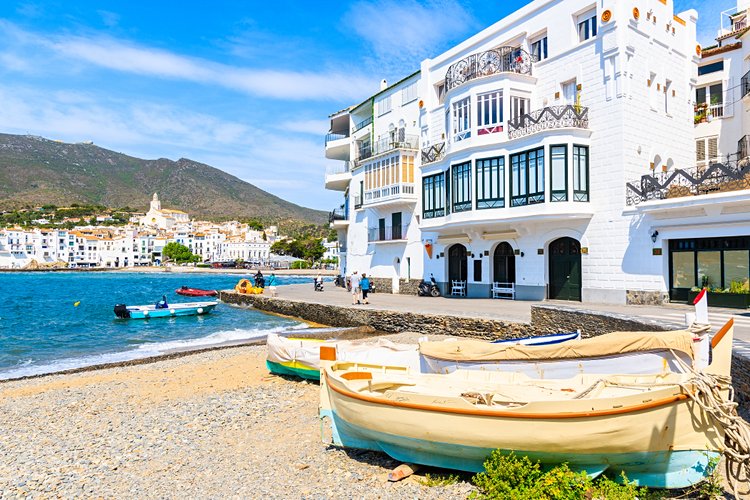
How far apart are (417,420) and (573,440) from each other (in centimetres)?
196

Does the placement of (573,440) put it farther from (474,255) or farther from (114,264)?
(114,264)

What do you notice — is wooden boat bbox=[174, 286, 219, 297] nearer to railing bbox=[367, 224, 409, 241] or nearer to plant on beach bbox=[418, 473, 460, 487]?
railing bbox=[367, 224, 409, 241]

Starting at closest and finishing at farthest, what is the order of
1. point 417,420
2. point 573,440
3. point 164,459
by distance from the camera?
point 573,440
point 417,420
point 164,459

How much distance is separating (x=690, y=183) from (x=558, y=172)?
5030mm

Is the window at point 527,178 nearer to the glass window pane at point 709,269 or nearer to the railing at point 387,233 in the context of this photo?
the glass window pane at point 709,269

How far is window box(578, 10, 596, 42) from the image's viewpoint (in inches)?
903

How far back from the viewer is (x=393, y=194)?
3303 cm

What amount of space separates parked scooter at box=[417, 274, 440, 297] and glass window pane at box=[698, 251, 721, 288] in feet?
44.9

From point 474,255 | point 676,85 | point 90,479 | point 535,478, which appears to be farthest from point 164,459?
point 676,85

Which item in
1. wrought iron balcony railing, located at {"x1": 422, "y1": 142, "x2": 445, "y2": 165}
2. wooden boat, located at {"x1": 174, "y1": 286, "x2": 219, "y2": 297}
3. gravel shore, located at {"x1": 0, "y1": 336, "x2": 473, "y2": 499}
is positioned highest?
wrought iron balcony railing, located at {"x1": 422, "y1": 142, "x2": 445, "y2": 165}

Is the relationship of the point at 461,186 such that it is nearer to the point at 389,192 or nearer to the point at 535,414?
the point at 389,192

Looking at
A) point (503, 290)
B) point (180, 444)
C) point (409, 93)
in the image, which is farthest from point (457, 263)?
point (180, 444)

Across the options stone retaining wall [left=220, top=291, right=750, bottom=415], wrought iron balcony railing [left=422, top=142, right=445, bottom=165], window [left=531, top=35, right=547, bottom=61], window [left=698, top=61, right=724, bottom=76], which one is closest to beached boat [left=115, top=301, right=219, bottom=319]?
stone retaining wall [left=220, top=291, right=750, bottom=415]

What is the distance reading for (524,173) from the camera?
2348 centimetres
